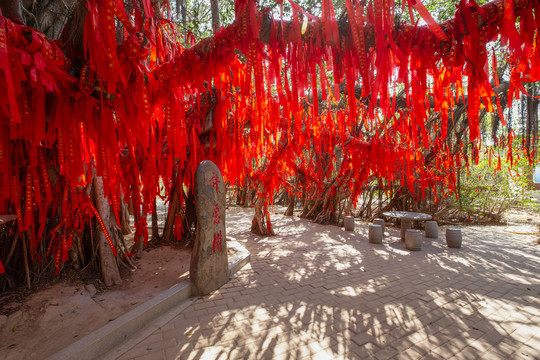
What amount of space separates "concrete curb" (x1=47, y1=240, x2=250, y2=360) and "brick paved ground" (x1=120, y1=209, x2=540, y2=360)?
127mm

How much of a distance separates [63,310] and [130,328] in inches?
37.0

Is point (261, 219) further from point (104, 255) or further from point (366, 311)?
point (366, 311)

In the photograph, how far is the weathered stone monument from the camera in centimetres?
332

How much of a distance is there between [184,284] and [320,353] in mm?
1875

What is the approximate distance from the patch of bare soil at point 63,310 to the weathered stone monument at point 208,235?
571mm

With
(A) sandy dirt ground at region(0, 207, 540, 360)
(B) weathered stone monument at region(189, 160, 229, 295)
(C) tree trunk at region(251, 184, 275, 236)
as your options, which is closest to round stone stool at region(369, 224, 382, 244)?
(C) tree trunk at region(251, 184, 275, 236)

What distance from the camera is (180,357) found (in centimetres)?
211

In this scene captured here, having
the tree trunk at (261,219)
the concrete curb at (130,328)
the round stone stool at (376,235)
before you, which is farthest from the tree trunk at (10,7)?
the round stone stool at (376,235)

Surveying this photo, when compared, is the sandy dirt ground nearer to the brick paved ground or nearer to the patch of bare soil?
the patch of bare soil

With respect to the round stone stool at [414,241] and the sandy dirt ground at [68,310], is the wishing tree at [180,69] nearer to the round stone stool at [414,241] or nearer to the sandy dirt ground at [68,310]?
the sandy dirt ground at [68,310]

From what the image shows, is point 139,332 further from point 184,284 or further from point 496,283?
point 496,283

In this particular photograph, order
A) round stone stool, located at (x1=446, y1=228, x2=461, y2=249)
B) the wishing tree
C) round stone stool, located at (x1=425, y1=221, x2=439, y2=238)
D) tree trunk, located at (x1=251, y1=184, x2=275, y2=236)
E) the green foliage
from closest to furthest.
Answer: the wishing tree, round stone stool, located at (x1=446, y1=228, x2=461, y2=249), round stone stool, located at (x1=425, y1=221, x2=439, y2=238), tree trunk, located at (x1=251, y1=184, x2=275, y2=236), the green foliage

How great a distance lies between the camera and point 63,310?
108 inches

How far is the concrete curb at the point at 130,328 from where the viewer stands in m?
2.06
